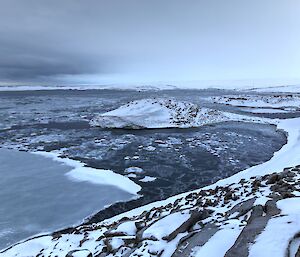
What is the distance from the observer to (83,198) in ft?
29.9

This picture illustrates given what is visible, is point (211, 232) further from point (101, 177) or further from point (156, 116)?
point (156, 116)

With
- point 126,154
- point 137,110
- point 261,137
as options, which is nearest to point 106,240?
point 126,154

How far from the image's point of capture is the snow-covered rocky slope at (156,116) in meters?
23.8

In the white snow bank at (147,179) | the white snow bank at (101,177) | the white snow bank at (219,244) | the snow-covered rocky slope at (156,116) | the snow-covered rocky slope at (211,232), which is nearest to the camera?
the snow-covered rocky slope at (211,232)

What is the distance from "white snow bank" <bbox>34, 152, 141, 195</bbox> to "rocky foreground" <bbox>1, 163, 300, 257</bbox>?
2877 mm

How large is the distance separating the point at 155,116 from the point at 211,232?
20542mm

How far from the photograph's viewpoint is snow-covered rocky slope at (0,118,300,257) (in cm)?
369

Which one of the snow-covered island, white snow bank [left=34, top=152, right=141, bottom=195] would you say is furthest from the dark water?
the snow-covered island

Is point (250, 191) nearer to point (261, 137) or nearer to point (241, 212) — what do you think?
point (241, 212)

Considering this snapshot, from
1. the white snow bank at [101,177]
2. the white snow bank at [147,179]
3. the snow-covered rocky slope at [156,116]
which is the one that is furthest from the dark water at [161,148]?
the snow-covered rocky slope at [156,116]

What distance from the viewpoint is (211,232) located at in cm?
450

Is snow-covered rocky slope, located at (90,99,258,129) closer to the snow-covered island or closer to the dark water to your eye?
the dark water

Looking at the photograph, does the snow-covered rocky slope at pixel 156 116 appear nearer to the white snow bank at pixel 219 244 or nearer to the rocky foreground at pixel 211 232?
the rocky foreground at pixel 211 232

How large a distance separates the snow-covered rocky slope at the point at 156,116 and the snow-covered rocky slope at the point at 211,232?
1645cm
